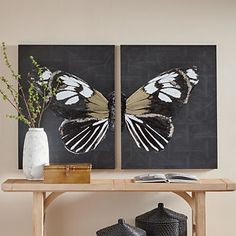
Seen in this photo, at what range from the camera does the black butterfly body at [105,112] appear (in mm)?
3098

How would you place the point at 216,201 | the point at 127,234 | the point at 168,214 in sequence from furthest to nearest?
the point at 216,201 → the point at 168,214 → the point at 127,234

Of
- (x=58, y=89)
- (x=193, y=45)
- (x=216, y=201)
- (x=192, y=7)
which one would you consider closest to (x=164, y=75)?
(x=193, y=45)

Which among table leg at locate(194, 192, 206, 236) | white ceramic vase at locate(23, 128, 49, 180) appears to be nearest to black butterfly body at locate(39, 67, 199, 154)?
white ceramic vase at locate(23, 128, 49, 180)

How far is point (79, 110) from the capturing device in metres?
3.10

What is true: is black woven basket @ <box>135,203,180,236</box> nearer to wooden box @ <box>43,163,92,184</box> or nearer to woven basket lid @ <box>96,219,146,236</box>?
woven basket lid @ <box>96,219,146,236</box>

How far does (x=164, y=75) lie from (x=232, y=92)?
444 millimetres

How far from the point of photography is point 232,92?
3.15m

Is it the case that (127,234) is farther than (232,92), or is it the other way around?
(232,92)

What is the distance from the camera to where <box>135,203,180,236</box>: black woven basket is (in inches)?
114

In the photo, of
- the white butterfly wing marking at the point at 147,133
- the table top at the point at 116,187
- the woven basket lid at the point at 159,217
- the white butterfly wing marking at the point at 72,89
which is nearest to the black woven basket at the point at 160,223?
the woven basket lid at the point at 159,217

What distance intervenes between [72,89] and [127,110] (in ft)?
1.20

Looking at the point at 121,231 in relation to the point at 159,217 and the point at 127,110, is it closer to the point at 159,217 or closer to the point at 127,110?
the point at 159,217

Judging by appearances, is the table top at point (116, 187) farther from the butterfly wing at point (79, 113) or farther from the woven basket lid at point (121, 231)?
the butterfly wing at point (79, 113)

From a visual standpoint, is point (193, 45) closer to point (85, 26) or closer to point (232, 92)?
point (232, 92)
